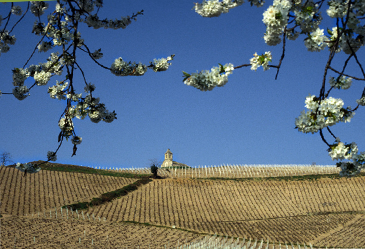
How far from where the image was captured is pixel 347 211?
88.5 feet

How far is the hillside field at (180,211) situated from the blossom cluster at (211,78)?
13.8 metres

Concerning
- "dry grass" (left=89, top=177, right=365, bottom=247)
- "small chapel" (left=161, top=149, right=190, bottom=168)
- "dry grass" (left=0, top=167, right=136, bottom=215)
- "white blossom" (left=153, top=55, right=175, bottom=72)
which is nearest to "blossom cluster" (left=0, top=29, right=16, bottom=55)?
"white blossom" (left=153, top=55, right=175, bottom=72)

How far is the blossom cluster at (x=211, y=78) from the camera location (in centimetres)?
328

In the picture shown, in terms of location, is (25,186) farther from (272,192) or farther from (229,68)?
(229,68)

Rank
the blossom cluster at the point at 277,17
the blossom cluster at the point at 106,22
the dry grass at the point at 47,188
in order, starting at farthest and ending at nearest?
the dry grass at the point at 47,188 → the blossom cluster at the point at 106,22 → the blossom cluster at the point at 277,17

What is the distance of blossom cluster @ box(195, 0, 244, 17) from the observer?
11.4 ft

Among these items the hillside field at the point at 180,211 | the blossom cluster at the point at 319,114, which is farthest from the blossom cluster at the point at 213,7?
the hillside field at the point at 180,211

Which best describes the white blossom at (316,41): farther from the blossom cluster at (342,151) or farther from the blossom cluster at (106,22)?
the blossom cluster at (106,22)

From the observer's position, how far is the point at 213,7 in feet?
11.4

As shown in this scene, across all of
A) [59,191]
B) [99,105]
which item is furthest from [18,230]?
[99,105]

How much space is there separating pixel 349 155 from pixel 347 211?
26.5m

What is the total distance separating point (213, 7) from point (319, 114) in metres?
1.40

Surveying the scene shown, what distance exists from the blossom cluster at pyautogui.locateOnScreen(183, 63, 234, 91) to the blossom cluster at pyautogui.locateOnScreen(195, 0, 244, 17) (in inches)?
22.4

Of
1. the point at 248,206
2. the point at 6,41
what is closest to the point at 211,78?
the point at 6,41
